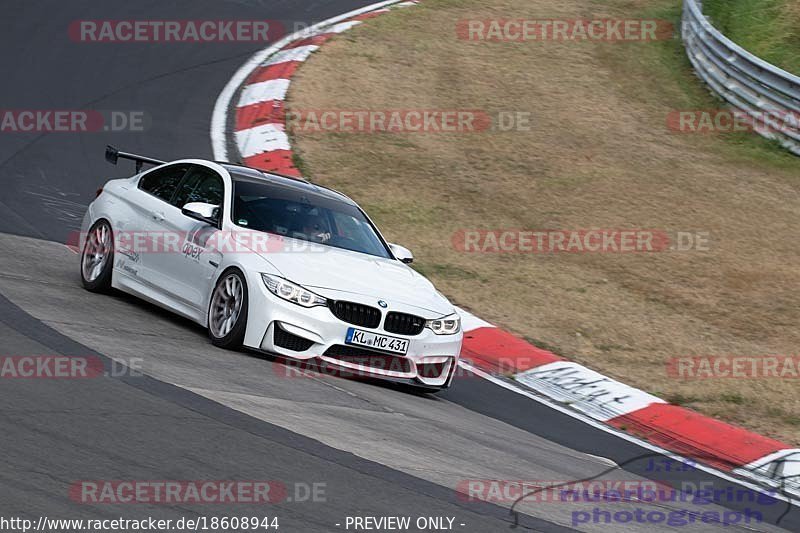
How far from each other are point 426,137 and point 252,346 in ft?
28.9

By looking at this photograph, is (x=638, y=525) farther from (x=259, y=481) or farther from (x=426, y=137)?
(x=426, y=137)

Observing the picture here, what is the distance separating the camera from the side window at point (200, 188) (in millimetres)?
9453

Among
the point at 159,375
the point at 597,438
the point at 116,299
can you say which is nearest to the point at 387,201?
Result: the point at 116,299

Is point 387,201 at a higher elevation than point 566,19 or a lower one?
lower

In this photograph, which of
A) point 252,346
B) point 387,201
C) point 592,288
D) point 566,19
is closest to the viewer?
point 252,346

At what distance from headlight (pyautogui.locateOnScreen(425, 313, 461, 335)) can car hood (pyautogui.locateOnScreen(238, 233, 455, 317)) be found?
0.05m

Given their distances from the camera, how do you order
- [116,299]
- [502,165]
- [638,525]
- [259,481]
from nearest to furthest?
[259,481]
[638,525]
[116,299]
[502,165]

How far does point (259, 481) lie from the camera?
5.55 metres

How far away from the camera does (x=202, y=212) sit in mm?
8992

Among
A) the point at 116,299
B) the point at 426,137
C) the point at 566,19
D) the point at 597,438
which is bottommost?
the point at 597,438

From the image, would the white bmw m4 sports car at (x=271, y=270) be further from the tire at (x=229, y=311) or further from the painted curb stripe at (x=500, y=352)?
the painted curb stripe at (x=500, y=352)

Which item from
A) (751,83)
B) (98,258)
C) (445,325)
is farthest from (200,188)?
(751,83)

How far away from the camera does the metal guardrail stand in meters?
16.9

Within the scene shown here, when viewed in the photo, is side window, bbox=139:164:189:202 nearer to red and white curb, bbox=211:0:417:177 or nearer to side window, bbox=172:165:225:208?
side window, bbox=172:165:225:208
